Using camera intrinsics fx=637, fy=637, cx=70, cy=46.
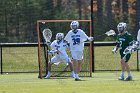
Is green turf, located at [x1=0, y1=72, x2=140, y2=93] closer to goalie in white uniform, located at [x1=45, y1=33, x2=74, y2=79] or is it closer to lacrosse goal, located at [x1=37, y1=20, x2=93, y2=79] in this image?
goalie in white uniform, located at [x1=45, y1=33, x2=74, y2=79]

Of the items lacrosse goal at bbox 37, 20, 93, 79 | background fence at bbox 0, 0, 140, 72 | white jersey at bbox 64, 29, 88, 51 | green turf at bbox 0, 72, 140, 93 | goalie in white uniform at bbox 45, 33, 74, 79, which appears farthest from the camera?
background fence at bbox 0, 0, 140, 72

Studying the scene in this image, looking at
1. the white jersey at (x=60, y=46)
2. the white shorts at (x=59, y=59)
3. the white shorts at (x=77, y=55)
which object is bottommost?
the white shorts at (x=59, y=59)

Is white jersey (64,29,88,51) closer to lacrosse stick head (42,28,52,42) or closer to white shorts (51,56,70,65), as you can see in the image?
white shorts (51,56,70,65)

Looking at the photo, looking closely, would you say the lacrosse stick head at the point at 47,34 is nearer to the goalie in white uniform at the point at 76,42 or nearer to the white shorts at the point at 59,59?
the white shorts at the point at 59,59

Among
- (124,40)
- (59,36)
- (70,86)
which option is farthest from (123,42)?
(70,86)

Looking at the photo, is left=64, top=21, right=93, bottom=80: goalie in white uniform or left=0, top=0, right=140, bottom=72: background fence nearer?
left=64, top=21, right=93, bottom=80: goalie in white uniform

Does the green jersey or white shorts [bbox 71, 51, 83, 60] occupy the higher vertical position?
the green jersey

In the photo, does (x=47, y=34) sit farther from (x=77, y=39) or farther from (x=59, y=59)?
(x=77, y=39)

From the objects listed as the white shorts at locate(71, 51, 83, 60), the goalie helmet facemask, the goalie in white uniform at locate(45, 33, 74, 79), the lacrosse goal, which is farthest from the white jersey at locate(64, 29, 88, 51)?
the lacrosse goal

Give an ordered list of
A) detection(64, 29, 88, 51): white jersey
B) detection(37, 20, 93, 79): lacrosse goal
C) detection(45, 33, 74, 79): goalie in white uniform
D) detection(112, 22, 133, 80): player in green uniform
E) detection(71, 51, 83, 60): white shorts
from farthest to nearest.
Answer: detection(37, 20, 93, 79): lacrosse goal → detection(45, 33, 74, 79): goalie in white uniform → detection(64, 29, 88, 51): white jersey → detection(71, 51, 83, 60): white shorts → detection(112, 22, 133, 80): player in green uniform

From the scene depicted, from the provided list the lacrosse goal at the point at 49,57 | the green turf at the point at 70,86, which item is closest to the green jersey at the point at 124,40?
the green turf at the point at 70,86

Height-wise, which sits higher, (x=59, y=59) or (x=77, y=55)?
(x=77, y=55)

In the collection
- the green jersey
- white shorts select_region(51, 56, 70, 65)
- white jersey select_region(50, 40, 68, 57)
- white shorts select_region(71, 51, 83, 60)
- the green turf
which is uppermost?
the green jersey

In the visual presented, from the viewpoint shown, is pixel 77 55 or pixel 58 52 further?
pixel 58 52
